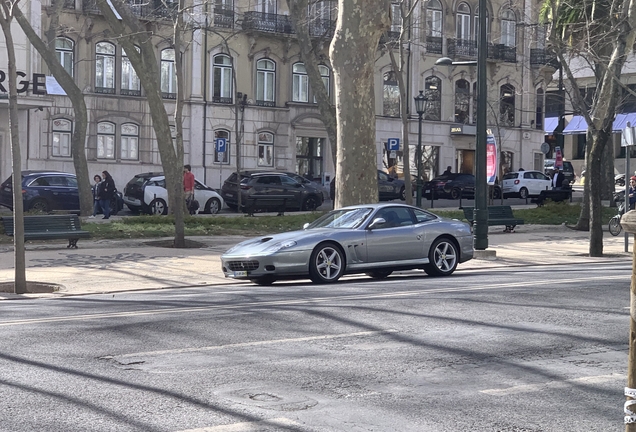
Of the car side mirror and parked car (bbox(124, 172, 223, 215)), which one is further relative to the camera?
parked car (bbox(124, 172, 223, 215))

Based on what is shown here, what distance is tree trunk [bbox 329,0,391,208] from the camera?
21594 mm

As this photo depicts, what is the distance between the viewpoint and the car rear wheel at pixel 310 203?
1594 inches

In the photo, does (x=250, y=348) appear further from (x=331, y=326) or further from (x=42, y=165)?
(x=42, y=165)

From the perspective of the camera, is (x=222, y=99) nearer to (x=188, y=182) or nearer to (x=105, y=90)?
(x=105, y=90)

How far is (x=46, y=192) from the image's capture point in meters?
34.2

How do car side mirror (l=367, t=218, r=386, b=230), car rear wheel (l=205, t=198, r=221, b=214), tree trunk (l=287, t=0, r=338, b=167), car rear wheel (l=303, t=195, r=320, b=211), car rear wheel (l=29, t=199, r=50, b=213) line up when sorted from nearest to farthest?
car side mirror (l=367, t=218, r=386, b=230), tree trunk (l=287, t=0, r=338, b=167), car rear wheel (l=29, t=199, r=50, b=213), car rear wheel (l=205, t=198, r=221, b=214), car rear wheel (l=303, t=195, r=320, b=211)

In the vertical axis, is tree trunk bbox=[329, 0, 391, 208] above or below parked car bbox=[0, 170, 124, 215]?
above

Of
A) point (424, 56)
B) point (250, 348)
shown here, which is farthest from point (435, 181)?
point (250, 348)

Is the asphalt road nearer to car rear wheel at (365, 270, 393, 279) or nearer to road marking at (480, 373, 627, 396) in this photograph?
road marking at (480, 373, 627, 396)

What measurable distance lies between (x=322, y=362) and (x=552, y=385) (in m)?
1.92

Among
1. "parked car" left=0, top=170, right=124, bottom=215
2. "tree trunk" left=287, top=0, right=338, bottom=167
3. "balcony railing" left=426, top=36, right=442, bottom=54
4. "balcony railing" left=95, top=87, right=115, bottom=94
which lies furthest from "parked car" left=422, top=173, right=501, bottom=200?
"parked car" left=0, top=170, right=124, bottom=215

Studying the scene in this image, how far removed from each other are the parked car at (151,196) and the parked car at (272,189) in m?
1.80

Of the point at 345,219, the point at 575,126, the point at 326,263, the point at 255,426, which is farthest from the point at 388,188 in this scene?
the point at 255,426

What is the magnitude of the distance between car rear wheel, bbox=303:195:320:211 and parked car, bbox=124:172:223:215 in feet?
14.9
